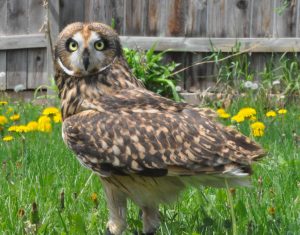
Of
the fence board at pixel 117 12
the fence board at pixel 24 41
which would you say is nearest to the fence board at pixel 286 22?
the fence board at pixel 117 12

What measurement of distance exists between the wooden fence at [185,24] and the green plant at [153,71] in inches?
14.4

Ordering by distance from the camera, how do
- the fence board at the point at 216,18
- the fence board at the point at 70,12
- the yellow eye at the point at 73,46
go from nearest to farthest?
the yellow eye at the point at 73,46 → the fence board at the point at 216,18 → the fence board at the point at 70,12

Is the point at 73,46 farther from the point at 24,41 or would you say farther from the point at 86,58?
the point at 24,41

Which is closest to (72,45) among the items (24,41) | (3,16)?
(24,41)

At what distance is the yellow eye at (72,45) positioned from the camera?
380 centimetres

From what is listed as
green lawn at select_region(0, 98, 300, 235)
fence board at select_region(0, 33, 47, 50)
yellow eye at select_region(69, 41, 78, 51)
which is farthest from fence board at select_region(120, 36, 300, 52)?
yellow eye at select_region(69, 41, 78, 51)

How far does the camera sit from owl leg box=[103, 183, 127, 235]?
3689 millimetres

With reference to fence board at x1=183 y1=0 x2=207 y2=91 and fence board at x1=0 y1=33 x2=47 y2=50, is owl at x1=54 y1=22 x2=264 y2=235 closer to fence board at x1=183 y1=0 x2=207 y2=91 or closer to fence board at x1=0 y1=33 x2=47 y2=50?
fence board at x1=183 y1=0 x2=207 y2=91

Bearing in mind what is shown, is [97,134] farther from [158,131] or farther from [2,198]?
[2,198]

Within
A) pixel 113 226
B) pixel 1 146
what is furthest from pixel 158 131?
pixel 1 146

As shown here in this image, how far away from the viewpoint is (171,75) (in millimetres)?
10203

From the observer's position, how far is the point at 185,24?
34.8ft

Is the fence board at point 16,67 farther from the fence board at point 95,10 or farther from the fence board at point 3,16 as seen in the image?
the fence board at point 95,10

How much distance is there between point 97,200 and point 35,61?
753 cm
